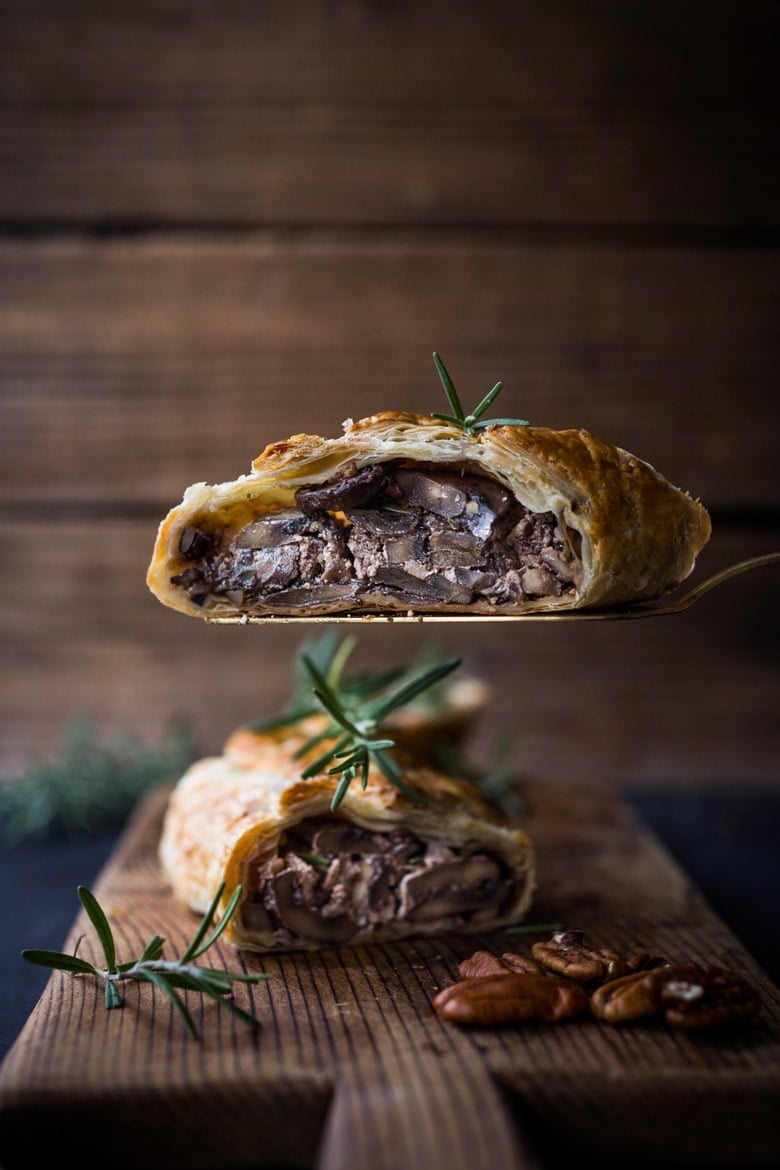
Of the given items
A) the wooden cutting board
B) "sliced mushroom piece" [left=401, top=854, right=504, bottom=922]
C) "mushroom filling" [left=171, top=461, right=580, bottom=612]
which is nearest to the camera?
the wooden cutting board

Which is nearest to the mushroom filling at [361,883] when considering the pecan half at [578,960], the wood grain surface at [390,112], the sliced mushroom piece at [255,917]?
the sliced mushroom piece at [255,917]

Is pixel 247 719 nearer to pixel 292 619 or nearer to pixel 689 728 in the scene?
pixel 689 728

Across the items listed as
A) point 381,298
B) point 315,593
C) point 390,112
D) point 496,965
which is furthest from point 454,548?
point 390,112

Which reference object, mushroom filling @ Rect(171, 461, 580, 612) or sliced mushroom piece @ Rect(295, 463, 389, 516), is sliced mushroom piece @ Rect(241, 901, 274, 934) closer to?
mushroom filling @ Rect(171, 461, 580, 612)

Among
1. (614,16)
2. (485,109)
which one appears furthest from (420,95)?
(614,16)

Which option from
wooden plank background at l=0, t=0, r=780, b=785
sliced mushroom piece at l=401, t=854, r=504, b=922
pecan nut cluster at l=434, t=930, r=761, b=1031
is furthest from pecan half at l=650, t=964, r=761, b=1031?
wooden plank background at l=0, t=0, r=780, b=785

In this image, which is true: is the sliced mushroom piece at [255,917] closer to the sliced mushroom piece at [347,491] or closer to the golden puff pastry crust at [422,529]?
the golden puff pastry crust at [422,529]
